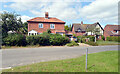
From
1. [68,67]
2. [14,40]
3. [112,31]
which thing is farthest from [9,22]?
[112,31]

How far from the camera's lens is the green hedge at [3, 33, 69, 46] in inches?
519

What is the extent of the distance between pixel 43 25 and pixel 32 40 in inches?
439

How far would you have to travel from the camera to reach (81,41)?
22.5 m

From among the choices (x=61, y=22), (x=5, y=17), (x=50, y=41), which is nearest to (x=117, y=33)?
(x=61, y=22)

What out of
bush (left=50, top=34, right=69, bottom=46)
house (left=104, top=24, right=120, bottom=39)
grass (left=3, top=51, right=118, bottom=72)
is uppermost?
house (left=104, top=24, right=120, bottom=39)

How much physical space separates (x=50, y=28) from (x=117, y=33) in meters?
29.3

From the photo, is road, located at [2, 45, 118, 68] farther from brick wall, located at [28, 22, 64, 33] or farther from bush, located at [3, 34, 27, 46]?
brick wall, located at [28, 22, 64, 33]

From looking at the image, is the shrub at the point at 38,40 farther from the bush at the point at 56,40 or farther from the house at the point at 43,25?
the house at the point at 43,25

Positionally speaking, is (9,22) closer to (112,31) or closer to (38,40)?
(38,40)

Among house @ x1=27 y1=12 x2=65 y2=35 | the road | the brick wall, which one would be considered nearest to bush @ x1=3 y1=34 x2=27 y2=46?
the road

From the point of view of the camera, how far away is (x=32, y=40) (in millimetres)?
14500

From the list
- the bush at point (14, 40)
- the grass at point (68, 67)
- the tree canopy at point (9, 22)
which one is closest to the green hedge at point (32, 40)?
the bush at point (14, 40)

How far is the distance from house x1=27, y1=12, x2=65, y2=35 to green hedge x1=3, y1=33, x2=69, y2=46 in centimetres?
904

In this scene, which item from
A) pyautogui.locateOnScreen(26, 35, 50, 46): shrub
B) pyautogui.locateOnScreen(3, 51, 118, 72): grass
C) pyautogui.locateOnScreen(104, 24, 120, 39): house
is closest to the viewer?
pyautogui.locateOnScreen(3, 51, 118, 72): grass
